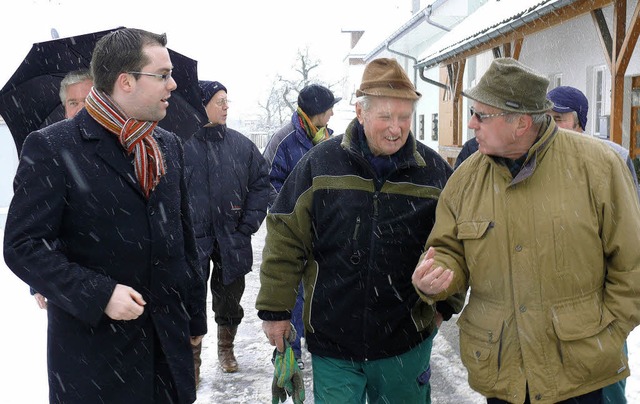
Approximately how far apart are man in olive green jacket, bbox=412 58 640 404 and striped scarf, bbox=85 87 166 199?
113cm

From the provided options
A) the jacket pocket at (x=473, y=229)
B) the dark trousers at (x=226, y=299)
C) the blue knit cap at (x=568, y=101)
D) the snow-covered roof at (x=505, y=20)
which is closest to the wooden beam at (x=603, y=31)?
the snow-covered roof at (x=505, y=20)

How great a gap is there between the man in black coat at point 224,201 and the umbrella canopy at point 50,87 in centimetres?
105

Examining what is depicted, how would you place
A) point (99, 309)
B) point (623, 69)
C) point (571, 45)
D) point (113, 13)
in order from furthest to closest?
point (113, 13)
point (571, 45)
point (623, 69)
point (99, 309)

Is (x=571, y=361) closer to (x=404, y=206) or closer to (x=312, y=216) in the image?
(x=404, y=206)

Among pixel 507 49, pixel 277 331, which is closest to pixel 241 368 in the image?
pixel 277 331

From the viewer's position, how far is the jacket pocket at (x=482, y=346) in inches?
108

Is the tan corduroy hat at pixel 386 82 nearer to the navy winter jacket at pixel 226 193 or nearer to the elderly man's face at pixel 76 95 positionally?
the elderly man's face at pixel 76 95

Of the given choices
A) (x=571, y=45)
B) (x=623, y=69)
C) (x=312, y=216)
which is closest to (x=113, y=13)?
(x=571, y=45)

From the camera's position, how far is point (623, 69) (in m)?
7.85

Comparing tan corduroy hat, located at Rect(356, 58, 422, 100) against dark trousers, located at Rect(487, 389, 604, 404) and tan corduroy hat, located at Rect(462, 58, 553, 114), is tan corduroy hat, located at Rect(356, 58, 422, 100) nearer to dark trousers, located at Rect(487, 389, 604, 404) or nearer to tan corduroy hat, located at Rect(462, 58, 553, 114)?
tan corduroy hat, located at Rect(462, 58, 553, 114)

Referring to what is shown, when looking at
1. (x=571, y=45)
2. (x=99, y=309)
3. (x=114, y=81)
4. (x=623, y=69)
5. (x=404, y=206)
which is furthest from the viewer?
(x=571, y=45)

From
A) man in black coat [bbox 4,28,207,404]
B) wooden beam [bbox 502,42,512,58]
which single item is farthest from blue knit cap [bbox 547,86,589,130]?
wooden beam [bbox 502,42,512,58]

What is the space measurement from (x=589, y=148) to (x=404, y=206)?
0.86 meters

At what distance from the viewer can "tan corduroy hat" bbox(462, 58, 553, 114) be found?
277 cm
